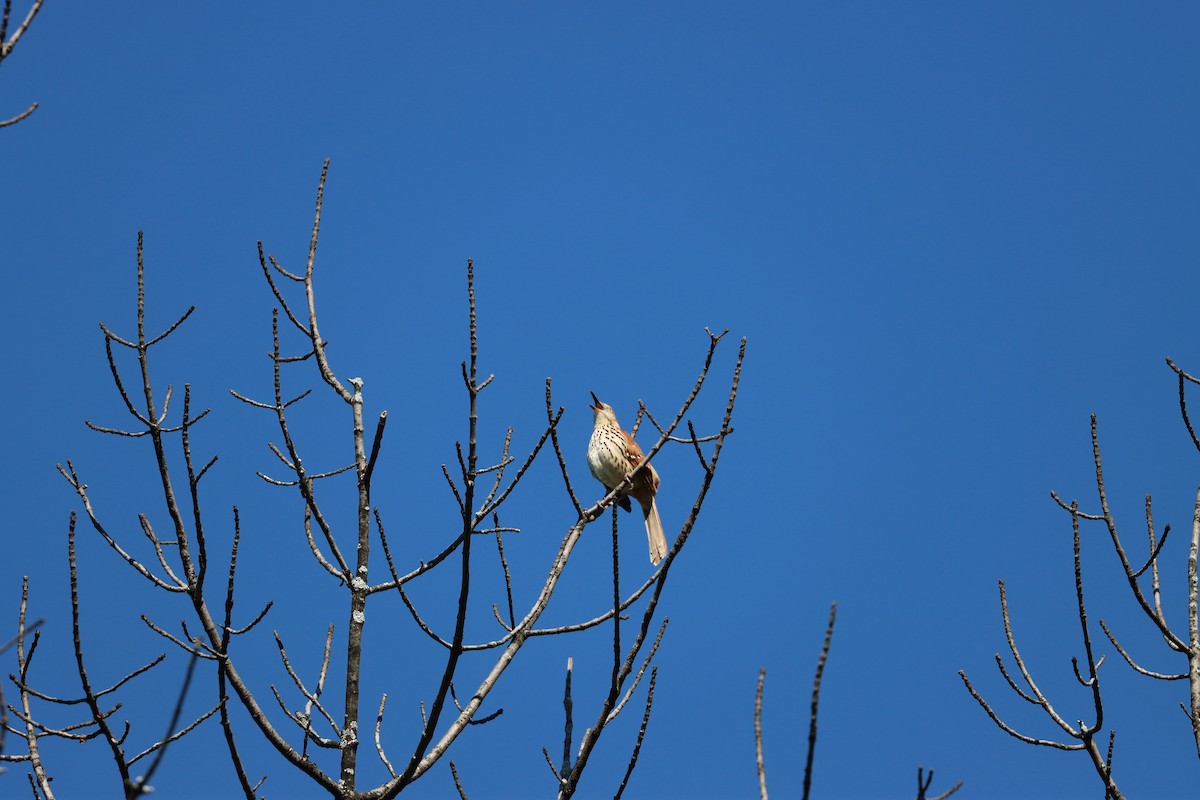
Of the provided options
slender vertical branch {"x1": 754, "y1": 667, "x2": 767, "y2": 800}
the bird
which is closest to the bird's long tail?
the bird

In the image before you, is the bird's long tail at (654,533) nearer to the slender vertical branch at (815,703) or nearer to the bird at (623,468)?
the bird at (623,468)

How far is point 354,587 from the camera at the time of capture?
3.94 meters

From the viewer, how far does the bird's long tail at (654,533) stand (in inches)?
372

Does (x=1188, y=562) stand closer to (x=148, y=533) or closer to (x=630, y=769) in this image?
(x=630, y=769)

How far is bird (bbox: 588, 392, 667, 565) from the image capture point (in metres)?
9.40

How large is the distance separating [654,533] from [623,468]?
0.66 m

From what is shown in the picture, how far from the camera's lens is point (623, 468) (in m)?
9.85

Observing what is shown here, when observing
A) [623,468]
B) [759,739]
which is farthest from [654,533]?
[759,739]

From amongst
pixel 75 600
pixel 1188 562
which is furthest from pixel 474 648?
pixel 1188 562

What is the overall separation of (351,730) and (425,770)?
13.9 inches

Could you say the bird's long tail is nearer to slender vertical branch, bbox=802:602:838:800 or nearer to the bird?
the bird

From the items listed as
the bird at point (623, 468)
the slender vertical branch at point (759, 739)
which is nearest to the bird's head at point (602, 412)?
the bird at point (623, 468)

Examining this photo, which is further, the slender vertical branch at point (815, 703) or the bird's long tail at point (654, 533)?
the bird's long tail at point (654, 533)

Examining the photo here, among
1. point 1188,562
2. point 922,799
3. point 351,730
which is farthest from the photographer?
point 1188,562
